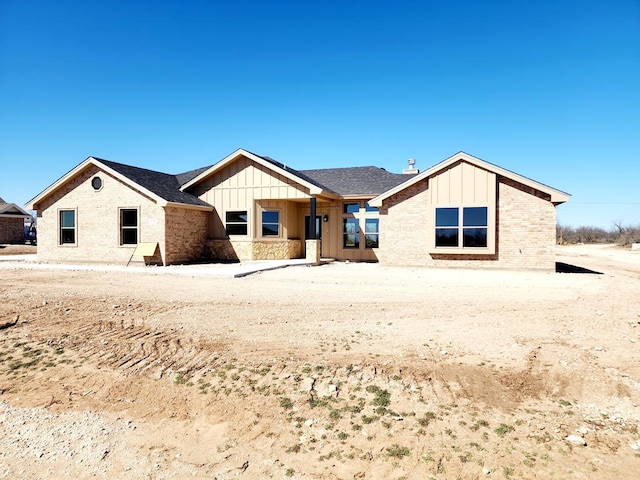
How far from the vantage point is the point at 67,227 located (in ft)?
62.4

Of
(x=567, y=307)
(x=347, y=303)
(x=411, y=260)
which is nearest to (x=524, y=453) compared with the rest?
(x=347, y=303)

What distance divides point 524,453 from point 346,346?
2.77 m

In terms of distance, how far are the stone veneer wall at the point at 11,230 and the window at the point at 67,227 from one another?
56.7 ft

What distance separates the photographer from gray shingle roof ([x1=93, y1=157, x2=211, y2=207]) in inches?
699

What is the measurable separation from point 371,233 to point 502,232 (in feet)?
20.6

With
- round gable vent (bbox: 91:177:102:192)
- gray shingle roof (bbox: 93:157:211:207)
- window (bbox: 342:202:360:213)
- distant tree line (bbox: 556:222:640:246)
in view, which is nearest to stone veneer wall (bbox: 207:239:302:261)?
gray shingle roof (bbox: 93:157:211:207)

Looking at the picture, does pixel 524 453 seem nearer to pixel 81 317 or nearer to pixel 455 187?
pixel 81 317

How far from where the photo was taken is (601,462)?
3021mm

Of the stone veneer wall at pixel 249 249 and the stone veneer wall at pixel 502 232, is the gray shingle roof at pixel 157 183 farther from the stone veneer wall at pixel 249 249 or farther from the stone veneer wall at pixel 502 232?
the stone veneer wall at pixel 502 232

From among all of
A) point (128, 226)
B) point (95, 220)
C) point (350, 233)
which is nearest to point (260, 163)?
point (350, 233)

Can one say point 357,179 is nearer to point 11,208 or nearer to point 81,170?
point 81,170

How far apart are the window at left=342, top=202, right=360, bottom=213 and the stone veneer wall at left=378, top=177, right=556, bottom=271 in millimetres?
2923

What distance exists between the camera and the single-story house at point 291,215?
1567 centimetres

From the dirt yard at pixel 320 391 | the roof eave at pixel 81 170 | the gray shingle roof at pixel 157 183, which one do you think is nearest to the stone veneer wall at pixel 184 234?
the gray shingle roof at pixel 157 183
